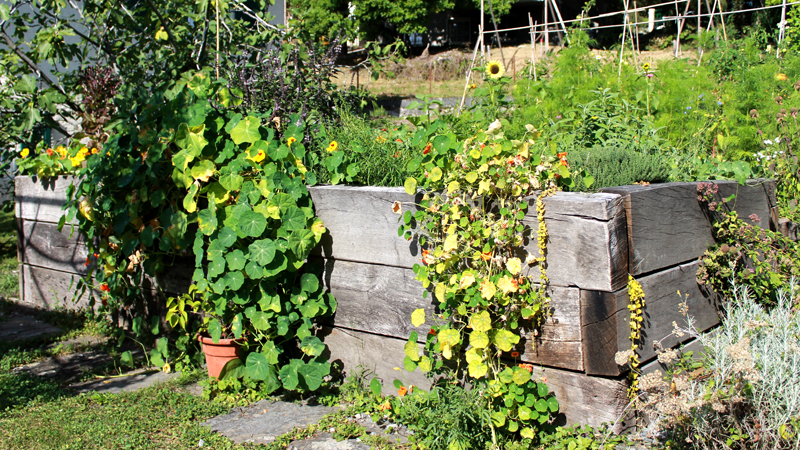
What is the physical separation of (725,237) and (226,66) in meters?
2.95

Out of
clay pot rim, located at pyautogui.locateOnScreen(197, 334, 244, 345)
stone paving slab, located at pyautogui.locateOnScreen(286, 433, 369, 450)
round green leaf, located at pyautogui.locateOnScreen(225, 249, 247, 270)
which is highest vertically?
round green leaf, located at pyautogui.locateOnScreen(225, 249, 247, 270)

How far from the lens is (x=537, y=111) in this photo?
3.67 metres

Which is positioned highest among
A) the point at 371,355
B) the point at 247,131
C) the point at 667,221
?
the point at 247,131

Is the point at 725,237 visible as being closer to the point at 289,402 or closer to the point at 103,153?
the point at 289,402

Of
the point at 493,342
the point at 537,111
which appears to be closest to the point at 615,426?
the point at 493,342

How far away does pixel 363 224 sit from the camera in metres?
2.62

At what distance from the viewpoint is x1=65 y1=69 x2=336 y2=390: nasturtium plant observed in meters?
2.54

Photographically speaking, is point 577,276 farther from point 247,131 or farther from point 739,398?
point 247,131

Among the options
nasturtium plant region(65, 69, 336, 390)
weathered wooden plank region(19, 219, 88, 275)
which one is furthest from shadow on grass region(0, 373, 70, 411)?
weathered wooden plank region(19, 219, 88, 275)

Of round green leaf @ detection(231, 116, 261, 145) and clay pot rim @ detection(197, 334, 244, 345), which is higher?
round green leaf @ detection(231, 116, 261, 145)

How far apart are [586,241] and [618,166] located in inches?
22.4

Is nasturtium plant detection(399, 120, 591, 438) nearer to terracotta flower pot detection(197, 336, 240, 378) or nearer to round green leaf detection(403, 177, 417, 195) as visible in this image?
round green leaf detection(403, 177, 417, 195)

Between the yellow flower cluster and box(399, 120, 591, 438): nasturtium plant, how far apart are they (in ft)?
0.94

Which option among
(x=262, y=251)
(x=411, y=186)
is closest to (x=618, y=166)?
(x=411, y=186)
